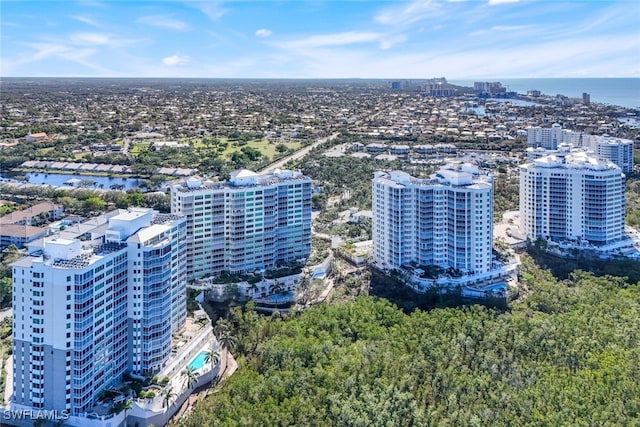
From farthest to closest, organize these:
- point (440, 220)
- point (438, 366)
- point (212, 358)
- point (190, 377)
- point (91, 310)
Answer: point (440, 220) → point (212, 358) → point (438, 366) → point (190, 377) → point (91, 310)

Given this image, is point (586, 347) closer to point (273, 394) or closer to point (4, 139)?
point (273, 394)

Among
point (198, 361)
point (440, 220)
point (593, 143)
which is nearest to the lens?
point (198, 361)

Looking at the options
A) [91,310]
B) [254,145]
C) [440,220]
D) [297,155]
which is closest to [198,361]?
[91,310]

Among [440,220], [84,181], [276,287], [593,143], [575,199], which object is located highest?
[593,143]

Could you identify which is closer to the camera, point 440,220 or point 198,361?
point 198,361

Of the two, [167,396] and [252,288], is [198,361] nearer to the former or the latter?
[167,396]

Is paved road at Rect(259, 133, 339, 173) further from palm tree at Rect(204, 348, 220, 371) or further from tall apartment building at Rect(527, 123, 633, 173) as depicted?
palm tree at Rect(204, 348, 220, 371)

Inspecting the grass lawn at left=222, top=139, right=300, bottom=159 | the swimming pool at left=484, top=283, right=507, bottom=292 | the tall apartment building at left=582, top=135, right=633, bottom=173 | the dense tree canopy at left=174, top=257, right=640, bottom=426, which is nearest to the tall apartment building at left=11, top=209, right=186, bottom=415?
the dense tree canopy at left=174, top=257, right=640, bottom=426

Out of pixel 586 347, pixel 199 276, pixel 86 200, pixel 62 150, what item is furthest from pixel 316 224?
pixel 62 150

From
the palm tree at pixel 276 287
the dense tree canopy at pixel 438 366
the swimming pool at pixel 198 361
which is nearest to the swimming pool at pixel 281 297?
the palm tree at pixel 276 287
